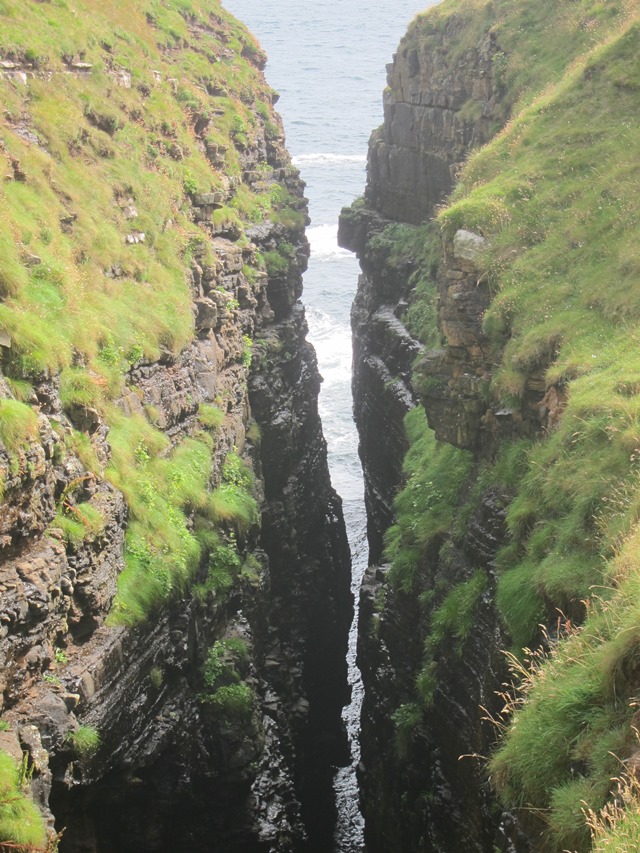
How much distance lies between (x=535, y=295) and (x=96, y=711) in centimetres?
1220

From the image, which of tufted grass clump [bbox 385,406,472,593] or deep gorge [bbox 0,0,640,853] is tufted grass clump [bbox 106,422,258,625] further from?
tufted grass clump [bbox 385,406,472,593]

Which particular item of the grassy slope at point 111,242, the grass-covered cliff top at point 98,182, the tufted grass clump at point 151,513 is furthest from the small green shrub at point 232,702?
the grass-covered cliff top at point 98,182

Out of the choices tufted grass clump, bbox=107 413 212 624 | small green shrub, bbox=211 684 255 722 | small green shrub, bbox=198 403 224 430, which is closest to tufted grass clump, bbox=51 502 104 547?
tufted grass clump, bbox=107 413 212 624

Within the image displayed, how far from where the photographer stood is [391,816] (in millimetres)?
23266

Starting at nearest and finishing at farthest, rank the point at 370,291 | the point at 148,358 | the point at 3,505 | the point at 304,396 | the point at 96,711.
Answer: the point at 3,505 < the point at 96,711 < the point at 148,358 < the point at 304,396 < the point at 370,291

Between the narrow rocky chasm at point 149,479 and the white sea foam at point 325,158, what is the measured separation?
56999 mm

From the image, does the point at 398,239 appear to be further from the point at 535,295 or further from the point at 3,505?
the point at 3,505

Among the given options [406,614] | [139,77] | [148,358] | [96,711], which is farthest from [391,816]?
[139,77]

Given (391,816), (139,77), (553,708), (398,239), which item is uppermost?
(139,77)

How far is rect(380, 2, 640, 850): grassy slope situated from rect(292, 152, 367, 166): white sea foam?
194 feet

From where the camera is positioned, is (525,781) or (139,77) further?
(139,77)

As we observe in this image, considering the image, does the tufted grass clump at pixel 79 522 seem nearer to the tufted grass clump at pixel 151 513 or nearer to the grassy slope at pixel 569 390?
the tufted grass clump at pixel 151 513

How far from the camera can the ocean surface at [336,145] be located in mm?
46969

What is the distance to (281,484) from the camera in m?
31.7
